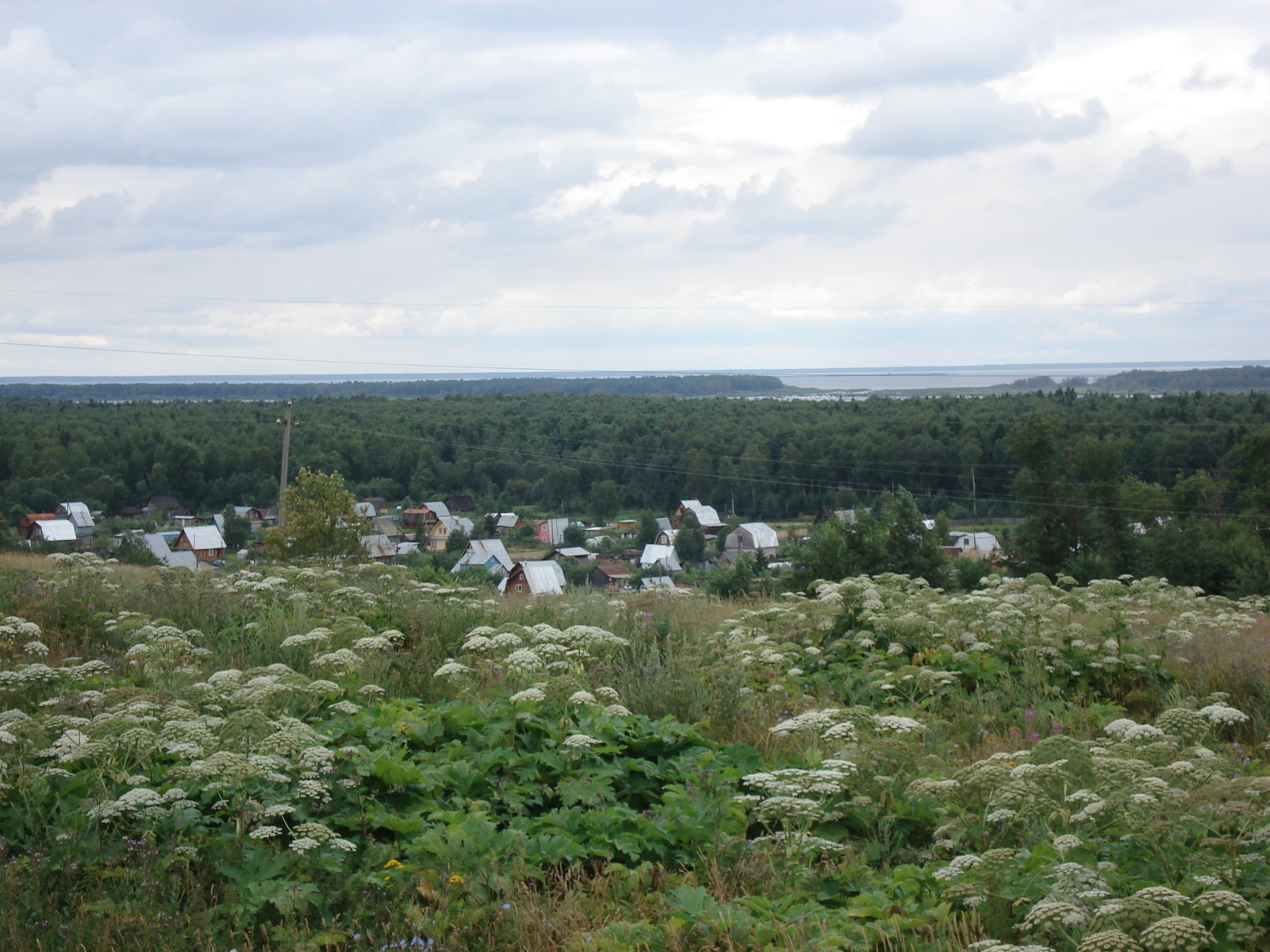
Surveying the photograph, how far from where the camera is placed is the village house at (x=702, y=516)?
4850cm

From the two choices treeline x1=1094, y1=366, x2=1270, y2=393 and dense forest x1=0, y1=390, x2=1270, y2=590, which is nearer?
dense forest x1=0, y1=390, x2=1270, y2=590

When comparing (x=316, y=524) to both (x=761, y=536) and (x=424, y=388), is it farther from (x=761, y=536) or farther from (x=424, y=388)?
(x=424, y=388)

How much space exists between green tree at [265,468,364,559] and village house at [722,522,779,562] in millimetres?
22396

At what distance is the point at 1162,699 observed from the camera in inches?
251

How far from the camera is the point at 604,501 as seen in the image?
57.2 meters

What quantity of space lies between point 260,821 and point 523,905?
117 cm

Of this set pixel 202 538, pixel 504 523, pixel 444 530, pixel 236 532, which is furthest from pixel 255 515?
pixel 504 523

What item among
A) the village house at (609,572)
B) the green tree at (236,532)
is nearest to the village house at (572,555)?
the village house at (609,572)

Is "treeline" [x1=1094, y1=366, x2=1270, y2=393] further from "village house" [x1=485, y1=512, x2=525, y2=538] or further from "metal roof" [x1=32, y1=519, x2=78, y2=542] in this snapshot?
"metal roof" [x1=32, y1=519, x2=78, y2=542]

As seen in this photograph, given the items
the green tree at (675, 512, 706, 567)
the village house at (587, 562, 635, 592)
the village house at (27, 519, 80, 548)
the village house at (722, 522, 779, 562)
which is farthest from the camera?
the green tree at (675, 512, 706, 567)

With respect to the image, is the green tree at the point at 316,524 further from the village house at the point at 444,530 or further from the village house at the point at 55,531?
the village house at the point at 444,530

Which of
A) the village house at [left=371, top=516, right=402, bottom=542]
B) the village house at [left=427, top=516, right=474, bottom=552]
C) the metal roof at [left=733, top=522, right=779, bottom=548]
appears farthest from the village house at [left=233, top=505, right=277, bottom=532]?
the metal roof at [left=733, top=522, right=779, bottom=548]

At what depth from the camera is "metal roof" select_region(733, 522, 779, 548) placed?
139ft

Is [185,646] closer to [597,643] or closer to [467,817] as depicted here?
[597,643]
